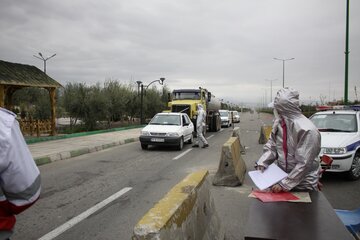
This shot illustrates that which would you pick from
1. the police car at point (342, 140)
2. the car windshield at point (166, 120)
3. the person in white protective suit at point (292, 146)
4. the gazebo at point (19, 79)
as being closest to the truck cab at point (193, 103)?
the car windshield at point (166, 120)

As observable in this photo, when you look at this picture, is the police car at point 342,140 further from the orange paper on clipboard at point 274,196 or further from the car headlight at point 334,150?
the orange paper on clipboard at point 274,196

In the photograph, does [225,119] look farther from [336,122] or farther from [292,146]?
[292,146]

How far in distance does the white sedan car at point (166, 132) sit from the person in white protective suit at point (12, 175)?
1225 centimetres

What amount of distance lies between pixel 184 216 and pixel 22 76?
53.4ft

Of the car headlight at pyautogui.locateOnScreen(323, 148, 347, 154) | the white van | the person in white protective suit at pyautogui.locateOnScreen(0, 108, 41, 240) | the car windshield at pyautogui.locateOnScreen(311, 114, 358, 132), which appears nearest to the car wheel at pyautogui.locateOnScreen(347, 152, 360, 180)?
the car headlight at pyautogui.locateOnScreen(323, 148, 347, 154)

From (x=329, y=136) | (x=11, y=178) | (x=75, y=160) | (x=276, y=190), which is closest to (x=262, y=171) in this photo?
(x=276, y=190)

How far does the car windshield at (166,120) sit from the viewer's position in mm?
15584

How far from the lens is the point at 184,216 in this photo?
263 centimetres

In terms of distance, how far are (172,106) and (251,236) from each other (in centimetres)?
1995

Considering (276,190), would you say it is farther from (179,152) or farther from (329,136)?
(179,152)

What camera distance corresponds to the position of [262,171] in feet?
11.1

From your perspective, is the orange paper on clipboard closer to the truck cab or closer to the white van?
the truck cab

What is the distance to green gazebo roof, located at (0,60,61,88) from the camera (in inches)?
603

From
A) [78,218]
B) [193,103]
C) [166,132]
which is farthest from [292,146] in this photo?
[193,103]
